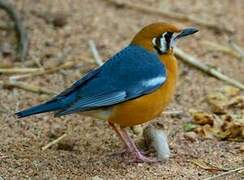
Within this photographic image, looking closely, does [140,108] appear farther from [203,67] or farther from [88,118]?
[203,67]

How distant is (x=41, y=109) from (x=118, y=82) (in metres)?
0.50

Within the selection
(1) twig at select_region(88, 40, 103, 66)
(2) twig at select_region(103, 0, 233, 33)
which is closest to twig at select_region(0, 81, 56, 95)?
(1) twig at select_region(88, 40, 103, 66)

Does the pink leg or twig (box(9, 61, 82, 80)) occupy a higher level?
the pink leg

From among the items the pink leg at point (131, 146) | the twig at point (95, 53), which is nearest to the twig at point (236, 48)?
the twig at point (95, 53)

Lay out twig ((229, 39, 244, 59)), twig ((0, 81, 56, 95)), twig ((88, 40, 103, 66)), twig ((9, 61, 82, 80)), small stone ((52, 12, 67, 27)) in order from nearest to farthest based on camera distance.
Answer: twig ((0, 81, 56, 95)) → twig ((9, 61, 82, 80)) → twig ((88, 40, 103, 66)) → twig ((229, 39, 244, 59)) → small stone ((52, 12, 67, 27))

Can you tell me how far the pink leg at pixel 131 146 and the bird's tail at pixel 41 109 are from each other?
1.38 ft

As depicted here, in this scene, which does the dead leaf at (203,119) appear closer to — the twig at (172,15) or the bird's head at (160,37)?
the bird's head at (160,37)

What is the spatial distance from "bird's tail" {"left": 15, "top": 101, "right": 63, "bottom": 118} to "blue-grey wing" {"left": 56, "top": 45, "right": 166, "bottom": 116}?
4 cm

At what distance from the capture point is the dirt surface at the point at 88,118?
14.3ft

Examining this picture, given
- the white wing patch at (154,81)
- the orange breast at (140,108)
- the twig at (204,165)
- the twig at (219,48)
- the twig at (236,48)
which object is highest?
the white wing patch at (154,81)

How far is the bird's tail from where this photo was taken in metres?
4.28

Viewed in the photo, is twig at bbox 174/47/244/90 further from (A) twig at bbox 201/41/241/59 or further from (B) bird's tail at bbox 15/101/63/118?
(B) bird's tail at bbox 15/101/63/118

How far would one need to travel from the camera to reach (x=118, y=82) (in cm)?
445

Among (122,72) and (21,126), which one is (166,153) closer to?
(122,72)
